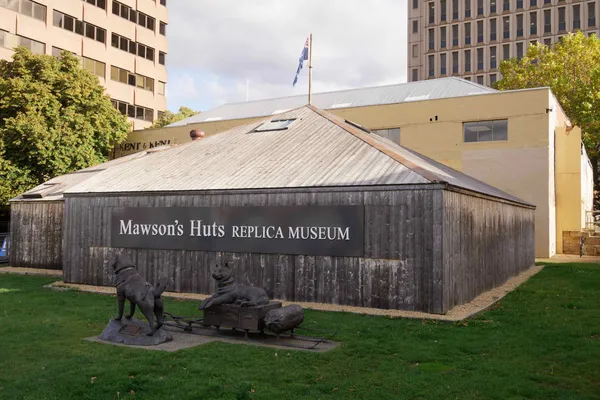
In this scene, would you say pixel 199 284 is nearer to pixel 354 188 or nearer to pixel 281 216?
pixel 281 216

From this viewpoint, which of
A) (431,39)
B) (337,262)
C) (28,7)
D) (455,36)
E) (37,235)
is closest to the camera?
(337,262)

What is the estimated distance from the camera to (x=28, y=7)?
4653 centimetres

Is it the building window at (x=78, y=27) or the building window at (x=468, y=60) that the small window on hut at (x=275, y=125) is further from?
the building window at (x=468, y=60)

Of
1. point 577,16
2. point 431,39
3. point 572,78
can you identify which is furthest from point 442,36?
point 572,78

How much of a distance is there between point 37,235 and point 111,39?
34.0 m

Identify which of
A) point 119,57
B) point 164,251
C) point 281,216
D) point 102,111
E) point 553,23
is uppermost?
point 553,23

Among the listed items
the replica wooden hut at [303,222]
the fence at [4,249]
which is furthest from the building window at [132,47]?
the replica wooden hut at [303,222]

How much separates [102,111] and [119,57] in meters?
15.4

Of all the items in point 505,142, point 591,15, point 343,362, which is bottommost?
point 343,362

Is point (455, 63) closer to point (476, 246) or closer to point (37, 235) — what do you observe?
point (37, 235)

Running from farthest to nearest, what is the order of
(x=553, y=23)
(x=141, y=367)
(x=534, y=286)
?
(x=553, y=23)
(x=534, y=286)
(x=141, y=367)

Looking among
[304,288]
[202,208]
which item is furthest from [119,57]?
[304,288]

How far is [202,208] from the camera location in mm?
17750

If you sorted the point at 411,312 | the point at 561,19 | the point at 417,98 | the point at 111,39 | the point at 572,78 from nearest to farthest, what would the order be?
the point at 411,312 < the point at 417,98 < the point at 572,78 < the point at 111,39 < the point at 561,19
